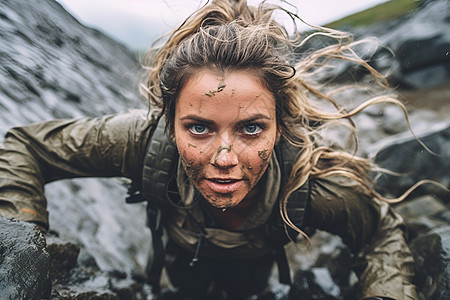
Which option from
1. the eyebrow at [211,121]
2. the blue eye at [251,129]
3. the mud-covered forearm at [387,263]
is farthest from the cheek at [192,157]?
the mud-covered forearm at [387,263]

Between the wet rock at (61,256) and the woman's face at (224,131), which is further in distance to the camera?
the wet rock at (61,256)

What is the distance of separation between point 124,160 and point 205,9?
112cm

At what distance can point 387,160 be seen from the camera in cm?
468

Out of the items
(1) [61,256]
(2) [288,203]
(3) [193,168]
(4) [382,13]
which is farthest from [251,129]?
(4) [382,13]

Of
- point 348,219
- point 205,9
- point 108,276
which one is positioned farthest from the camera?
point 108,276

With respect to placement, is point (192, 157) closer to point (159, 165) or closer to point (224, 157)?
point (224, 157)

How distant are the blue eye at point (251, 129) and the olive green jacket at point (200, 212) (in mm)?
443

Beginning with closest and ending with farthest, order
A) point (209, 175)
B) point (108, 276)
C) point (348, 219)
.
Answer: point (209, 175), point (348, 219), point (108, 276)

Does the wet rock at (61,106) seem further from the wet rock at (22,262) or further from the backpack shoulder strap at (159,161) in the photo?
the wet rock at (22,262)

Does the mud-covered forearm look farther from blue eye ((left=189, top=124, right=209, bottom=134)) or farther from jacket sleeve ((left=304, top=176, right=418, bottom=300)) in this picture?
blue eye ((left=189, top=124, right=209, bottom=134))

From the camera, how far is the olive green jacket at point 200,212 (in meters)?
2.32

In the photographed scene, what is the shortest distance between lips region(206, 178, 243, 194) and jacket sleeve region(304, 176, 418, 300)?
71 centimetres

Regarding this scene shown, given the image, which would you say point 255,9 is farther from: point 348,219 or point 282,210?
point 348,219

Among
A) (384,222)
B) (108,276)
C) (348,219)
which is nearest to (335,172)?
(348,219)
